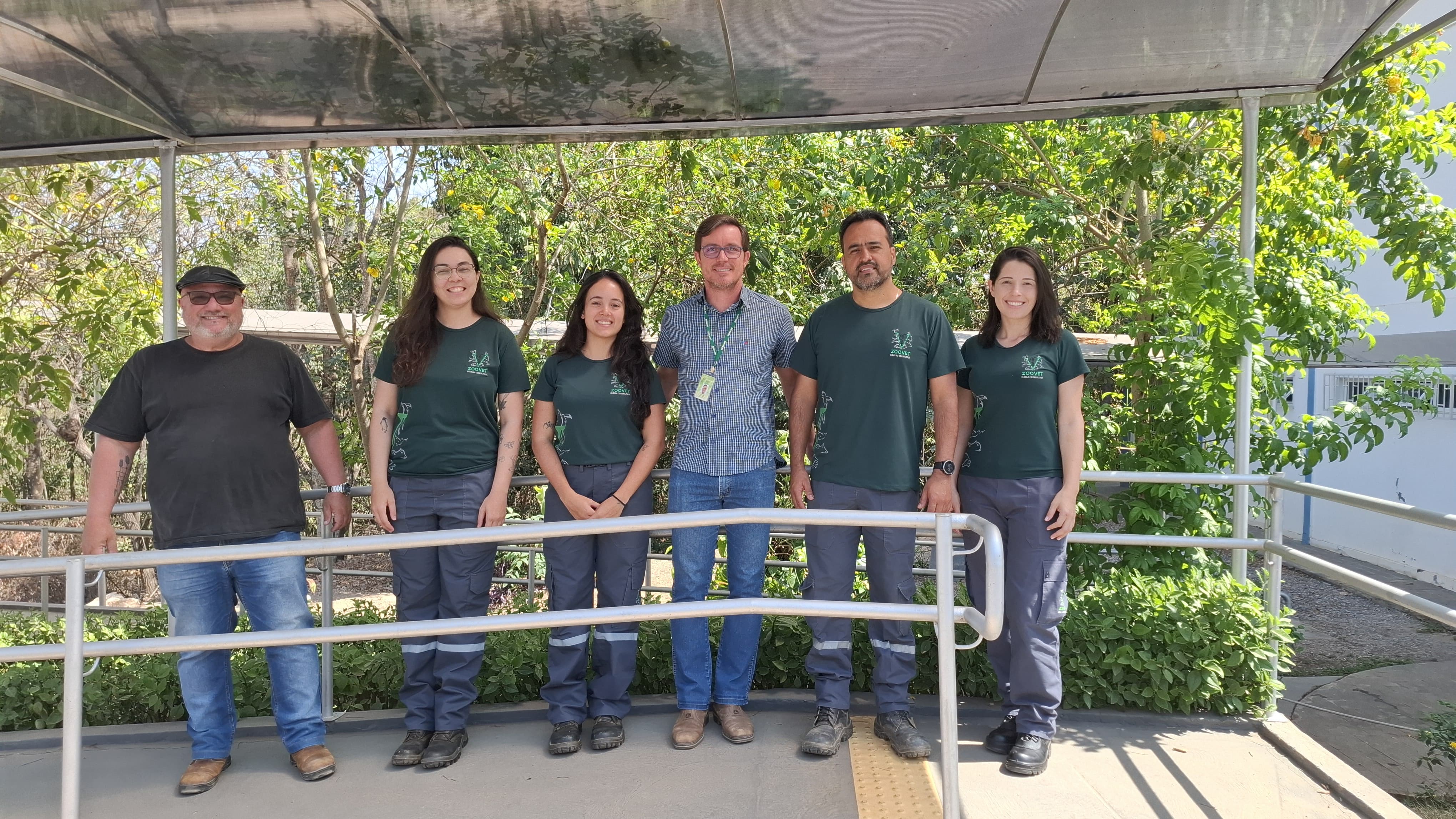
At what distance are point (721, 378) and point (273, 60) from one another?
89.7 inches

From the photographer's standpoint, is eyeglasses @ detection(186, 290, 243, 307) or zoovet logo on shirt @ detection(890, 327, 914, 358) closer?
eyeglasses @ detection(186, 290, 243, 307)

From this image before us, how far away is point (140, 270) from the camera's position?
928cm

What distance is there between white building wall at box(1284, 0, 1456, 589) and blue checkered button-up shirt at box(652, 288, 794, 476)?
8.28 meters

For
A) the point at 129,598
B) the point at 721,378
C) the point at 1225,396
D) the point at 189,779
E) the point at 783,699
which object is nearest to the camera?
the point at 189,779

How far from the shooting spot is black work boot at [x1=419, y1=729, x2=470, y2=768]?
3.50 m

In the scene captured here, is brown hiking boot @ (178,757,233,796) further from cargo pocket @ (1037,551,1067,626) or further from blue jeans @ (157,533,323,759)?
cargo pocket @ (1037,551,1067,626)

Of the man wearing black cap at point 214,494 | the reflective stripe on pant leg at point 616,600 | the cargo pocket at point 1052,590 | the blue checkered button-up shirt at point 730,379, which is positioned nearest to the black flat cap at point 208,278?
the man wearing black cap at point 214,494

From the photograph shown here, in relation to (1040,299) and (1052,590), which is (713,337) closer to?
(1040,299)

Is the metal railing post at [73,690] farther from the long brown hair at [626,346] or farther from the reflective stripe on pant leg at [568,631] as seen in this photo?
the long brown hair at [626,346]

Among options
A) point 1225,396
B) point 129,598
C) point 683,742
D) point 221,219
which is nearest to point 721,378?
point 683,742

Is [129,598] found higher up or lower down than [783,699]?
lower down

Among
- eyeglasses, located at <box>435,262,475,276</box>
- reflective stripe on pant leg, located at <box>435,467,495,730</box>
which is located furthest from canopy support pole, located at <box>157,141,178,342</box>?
reflective stripe on pant leg, located at <box>435,467,495,730</box>

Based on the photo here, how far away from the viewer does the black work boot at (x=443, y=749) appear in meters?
3.50

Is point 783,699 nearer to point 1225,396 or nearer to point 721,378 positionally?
point 721,378
